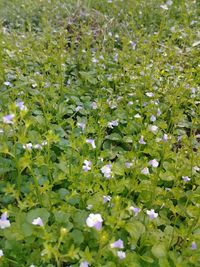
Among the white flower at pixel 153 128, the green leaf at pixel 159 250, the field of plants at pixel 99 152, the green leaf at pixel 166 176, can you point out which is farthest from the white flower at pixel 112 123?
the green leaf at pixel 159 250

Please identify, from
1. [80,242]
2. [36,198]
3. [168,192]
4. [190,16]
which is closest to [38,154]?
[36,198]

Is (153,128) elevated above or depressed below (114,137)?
above

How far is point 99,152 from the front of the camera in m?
2.21

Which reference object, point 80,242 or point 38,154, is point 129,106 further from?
point 80,242

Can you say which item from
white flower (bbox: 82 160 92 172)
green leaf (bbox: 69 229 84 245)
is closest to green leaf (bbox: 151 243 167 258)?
green leaf (bbox: 69 229 84 245)

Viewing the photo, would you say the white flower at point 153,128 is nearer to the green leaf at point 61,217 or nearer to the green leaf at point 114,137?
the green leaf at point 114,137

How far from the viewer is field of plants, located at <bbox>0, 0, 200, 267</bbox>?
5.32 ft

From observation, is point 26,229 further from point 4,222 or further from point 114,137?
point 114,137

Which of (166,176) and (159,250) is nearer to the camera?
(159,250)

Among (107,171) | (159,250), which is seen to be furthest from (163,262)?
(107,171)

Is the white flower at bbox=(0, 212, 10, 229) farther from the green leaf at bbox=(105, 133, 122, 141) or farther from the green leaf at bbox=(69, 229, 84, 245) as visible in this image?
the green leaf at bbox=(105, 133, 122, 141)

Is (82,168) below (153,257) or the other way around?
the other way around

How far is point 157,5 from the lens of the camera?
4.54m

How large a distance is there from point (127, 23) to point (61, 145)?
2.24 metres
